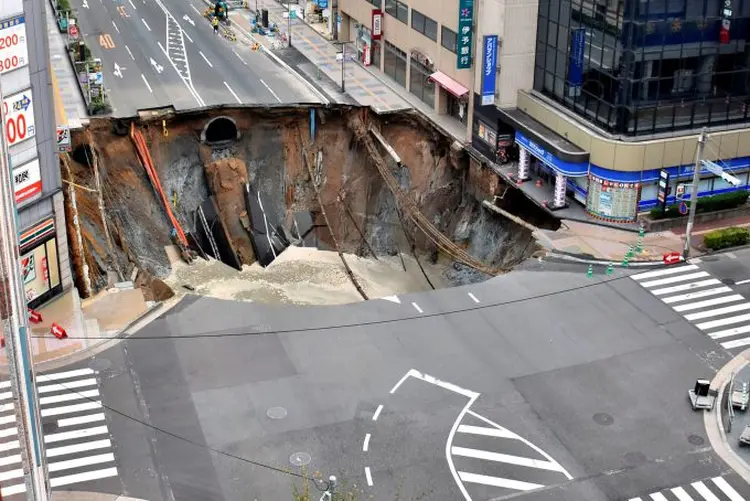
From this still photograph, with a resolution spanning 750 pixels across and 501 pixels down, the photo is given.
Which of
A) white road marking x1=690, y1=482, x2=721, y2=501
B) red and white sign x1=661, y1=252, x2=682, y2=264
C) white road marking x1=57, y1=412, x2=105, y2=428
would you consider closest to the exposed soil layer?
red and white sign x1=661, y1=252, x2=682, y2=264

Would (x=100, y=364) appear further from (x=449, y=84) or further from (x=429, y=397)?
(x=449, y=84)

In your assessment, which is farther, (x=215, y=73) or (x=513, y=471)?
(x=215, y=73)

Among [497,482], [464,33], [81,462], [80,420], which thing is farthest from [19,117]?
[464,33]

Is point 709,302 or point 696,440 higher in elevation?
point 709,302

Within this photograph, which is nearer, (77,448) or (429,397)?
(77,448)

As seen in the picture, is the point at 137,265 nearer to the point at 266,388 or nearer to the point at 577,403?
the point at 266,388

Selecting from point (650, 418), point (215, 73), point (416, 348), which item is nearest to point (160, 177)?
point (215, 73)

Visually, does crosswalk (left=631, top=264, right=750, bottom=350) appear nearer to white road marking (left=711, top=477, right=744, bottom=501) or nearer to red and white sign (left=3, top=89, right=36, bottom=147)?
white road marking (left=711, top=477, right=744, bottom=501)
